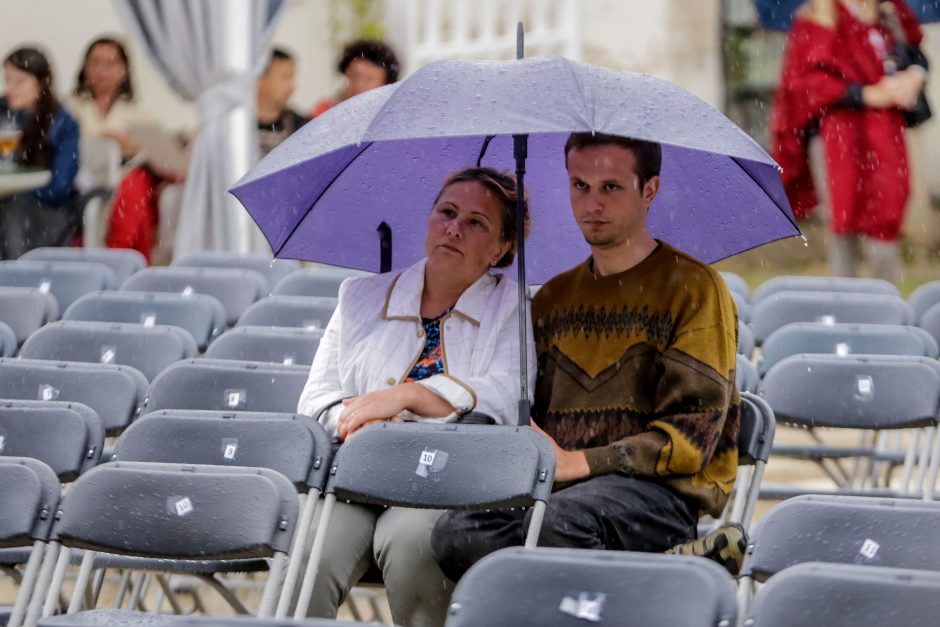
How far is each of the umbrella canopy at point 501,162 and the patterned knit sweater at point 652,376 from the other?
11.7 inches

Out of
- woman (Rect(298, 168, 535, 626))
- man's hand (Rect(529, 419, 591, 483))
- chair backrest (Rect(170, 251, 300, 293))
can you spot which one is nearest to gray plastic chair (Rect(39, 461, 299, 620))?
woman (Rect(298, 168, 535, 626))

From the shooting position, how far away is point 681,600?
9.68ft

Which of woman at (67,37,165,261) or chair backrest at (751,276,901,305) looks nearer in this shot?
chair backrest at (751,276,901,305)

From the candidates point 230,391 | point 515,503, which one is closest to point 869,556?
point 515,503

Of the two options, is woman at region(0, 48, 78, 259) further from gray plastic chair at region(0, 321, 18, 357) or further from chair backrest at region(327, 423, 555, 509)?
chair backrest at region(327, 423, 555, 509)

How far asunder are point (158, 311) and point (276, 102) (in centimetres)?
340

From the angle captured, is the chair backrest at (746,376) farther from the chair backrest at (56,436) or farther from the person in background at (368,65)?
the person in background at (368,65)

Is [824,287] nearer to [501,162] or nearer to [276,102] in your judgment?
[501,162]

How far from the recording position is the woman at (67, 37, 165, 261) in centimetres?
964

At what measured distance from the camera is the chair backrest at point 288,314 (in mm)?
6328

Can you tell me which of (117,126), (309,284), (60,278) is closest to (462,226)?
(309,284)

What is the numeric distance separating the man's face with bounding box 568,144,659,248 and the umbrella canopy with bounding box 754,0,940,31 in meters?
5.77

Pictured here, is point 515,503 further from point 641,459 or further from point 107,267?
point 107,267

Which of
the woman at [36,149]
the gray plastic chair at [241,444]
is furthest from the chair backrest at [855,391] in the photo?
the woman at [36,149]
